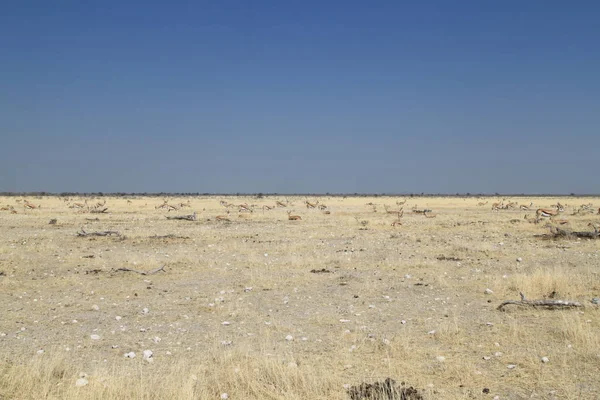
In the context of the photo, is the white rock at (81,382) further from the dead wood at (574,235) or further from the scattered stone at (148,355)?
the dead wood at (574,235)

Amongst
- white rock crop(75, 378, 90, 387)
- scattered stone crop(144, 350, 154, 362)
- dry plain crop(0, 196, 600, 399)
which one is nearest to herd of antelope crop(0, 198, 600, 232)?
dry plain crop(0, 196, 600, 399)

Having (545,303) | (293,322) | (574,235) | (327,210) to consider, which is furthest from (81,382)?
(327,210)

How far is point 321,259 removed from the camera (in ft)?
56.3

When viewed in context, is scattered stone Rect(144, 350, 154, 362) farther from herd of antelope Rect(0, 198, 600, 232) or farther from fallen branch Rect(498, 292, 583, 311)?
herd of antelope Rect(0, 198, 600, 232)

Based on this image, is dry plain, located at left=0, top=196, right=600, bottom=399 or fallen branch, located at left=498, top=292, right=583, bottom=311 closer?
dry plain, located at left=0, top=196, right=600, bottom=399

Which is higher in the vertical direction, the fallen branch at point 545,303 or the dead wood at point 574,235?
the dead wood at point 574,235

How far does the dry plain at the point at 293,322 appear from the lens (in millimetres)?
6633

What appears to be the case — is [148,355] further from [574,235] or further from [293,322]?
[574,235]

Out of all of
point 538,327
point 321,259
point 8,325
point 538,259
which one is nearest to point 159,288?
point 8,325

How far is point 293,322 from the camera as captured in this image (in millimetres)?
9859

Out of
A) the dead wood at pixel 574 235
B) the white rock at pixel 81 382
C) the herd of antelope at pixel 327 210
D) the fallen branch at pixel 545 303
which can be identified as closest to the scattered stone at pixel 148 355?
the white rock at pixel 81 382

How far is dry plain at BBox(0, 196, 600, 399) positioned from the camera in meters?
6.63

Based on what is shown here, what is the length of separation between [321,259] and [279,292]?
4735 millimetres

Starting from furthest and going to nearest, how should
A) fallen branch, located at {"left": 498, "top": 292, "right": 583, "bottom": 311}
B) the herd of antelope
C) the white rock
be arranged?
the herd of antelope, fallen branch, located at {"left": 498, "top": 292, "right": 583, "bottom": 311}, the white rock
